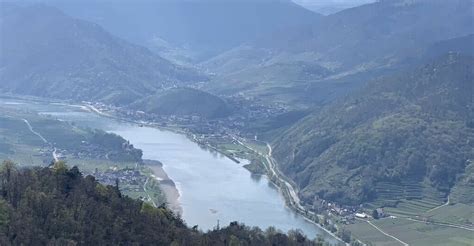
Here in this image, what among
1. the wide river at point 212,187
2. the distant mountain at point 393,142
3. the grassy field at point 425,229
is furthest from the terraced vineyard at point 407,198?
the wide river at point 212,187

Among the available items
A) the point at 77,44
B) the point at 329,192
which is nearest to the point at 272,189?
the point at 329,192

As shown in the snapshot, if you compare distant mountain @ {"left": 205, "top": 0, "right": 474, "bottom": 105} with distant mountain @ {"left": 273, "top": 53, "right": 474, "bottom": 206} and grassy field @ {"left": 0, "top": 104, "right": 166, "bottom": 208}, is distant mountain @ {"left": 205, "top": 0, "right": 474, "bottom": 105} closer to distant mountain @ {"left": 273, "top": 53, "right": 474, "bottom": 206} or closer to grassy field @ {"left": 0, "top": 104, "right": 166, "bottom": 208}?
distant mountain @ {"left": 273, "top": 53, "right": 474, "bottom": 206}

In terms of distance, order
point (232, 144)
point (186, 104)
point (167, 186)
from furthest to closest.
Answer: point (186, 104), point (232, 144), point (167, 186)

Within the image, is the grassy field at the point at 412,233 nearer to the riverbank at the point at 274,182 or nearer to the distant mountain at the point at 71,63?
the riverbank at the point at 274,182

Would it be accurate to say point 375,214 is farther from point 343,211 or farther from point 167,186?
point 167,186

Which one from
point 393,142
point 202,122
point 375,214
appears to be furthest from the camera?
point 202,122

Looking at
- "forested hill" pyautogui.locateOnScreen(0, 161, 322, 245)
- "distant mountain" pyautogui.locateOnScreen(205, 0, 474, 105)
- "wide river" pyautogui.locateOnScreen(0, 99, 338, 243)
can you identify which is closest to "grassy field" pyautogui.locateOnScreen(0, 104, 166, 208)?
"wide river" pyautogui.locateOnScreen(0, 99, 338, 243)

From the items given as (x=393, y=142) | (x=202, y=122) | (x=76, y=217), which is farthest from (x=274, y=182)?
(x=76, y=217)
